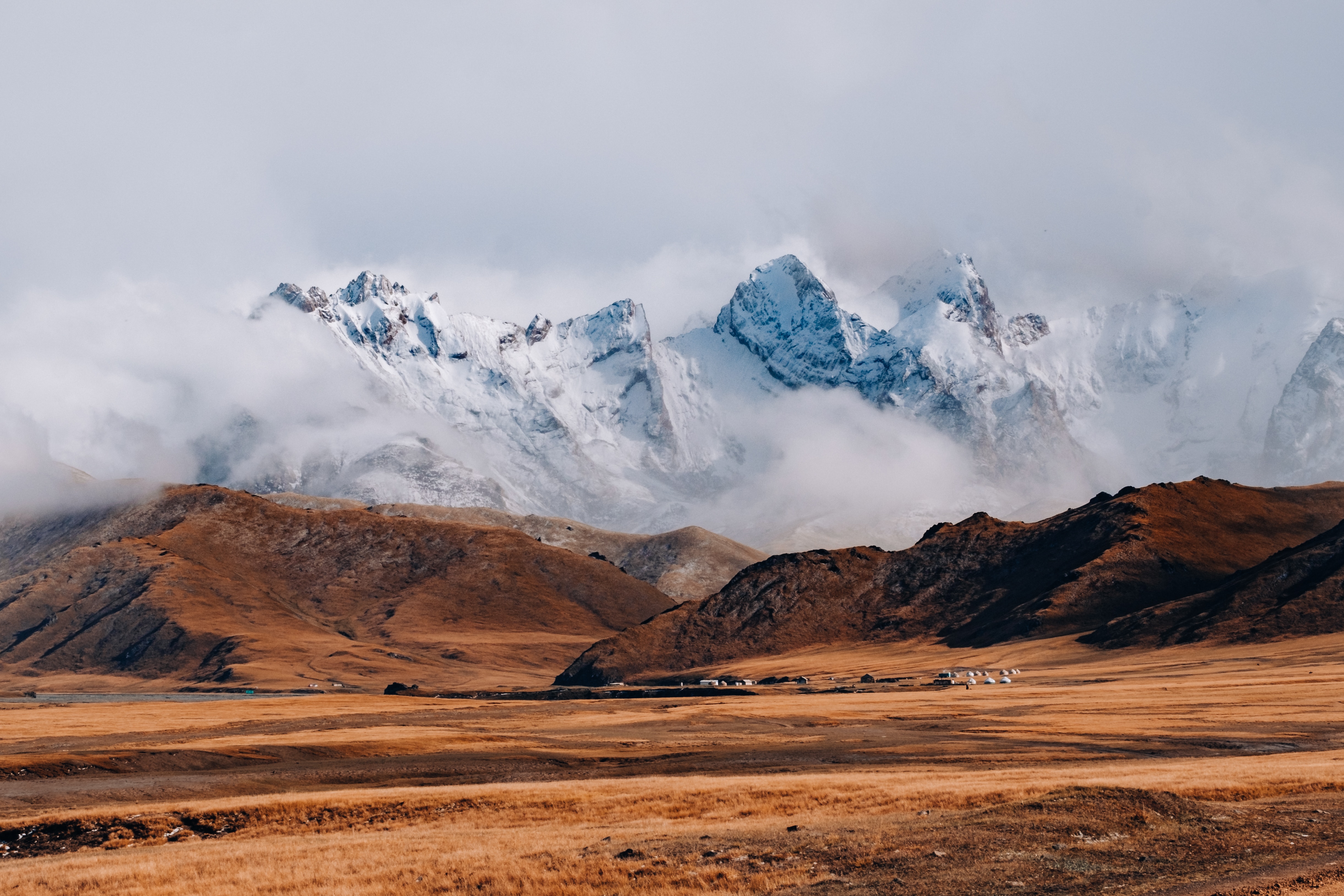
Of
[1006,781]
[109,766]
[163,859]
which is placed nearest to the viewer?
[163,859]

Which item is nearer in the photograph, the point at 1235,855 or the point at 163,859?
the point at 1235,855

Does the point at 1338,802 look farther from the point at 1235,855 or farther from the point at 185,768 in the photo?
the point at 185,768

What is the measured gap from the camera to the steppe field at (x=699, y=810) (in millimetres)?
31344

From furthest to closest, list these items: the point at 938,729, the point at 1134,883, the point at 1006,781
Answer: the point at 938,729 → the point at 1006,781 → the point at 1134,883

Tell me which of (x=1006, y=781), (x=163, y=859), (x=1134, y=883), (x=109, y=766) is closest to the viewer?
(x=1134, y=883)

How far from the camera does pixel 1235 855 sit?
31.3m

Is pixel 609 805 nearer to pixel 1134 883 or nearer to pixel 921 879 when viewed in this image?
pixel 921 879

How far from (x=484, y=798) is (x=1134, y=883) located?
27.3 metres

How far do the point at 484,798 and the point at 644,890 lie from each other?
2001cm

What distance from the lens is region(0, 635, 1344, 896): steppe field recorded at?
1234 inches

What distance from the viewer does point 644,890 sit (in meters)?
30.3

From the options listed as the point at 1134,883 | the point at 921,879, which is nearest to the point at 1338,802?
the point at 1134,883

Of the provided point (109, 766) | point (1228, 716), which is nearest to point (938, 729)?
point (1228, 716)

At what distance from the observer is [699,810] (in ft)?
144
